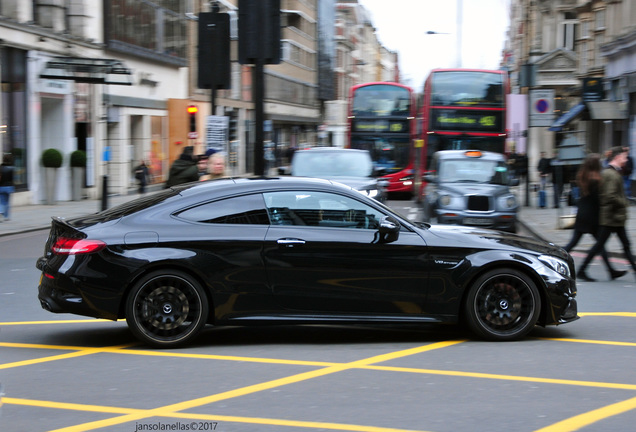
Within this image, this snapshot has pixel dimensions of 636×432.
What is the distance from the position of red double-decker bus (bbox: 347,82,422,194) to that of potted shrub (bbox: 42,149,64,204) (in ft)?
32.8

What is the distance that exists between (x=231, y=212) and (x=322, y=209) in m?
0.73

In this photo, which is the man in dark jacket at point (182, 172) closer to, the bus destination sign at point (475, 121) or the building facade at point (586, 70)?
the building facade at point (586, 70)

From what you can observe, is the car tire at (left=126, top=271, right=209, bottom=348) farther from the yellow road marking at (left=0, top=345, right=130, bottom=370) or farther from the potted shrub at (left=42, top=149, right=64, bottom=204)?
the potted shrub at (left=42, top=149, right=64, bottom=204)

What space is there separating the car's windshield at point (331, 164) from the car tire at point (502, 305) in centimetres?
1084

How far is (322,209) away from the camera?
7.36 m

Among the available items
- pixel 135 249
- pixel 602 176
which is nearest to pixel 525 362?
pixel 135 249

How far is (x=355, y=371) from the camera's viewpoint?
6363 mm

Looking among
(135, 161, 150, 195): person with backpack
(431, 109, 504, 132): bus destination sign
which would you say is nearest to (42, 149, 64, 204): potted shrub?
(135, 161, 150, 195): person with backpack

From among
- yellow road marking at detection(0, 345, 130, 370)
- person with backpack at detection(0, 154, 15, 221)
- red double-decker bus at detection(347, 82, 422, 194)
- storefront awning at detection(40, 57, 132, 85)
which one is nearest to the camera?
yellow road marking at detection(0, 345, 130, 370)

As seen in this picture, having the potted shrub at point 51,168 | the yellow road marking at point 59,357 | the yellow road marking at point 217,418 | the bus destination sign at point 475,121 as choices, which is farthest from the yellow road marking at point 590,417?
the potted shrub at point 51,168

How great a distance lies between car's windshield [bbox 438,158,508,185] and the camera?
1838 cm

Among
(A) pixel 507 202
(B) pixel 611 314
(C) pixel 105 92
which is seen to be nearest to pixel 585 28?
(C) pixel 105 92

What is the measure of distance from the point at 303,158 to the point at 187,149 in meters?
5.03

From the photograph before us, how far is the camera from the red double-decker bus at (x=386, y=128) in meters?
31.5
